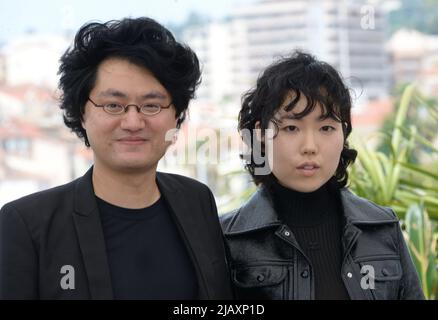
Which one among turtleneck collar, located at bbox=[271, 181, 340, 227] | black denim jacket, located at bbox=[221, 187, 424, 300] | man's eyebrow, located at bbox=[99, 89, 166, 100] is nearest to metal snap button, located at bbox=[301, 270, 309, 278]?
black denim jacket, located at bbox=[221, 187, 424, 300]

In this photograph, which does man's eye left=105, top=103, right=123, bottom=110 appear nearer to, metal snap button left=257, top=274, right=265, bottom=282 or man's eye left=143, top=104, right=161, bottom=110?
man's eye left=143, top=104, right=161, bottom=110

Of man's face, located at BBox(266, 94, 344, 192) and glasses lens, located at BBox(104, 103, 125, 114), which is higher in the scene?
glasses lens, located at BBox(104, 103, 125, 114)

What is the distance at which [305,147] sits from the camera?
1.33 meters

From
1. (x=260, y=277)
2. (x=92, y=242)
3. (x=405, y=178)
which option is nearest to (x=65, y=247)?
(x=92, y=242)

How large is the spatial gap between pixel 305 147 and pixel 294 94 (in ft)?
0.37

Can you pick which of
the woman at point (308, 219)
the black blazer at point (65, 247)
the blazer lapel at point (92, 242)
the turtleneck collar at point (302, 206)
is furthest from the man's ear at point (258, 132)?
the blazer lapel at point (92, 242)

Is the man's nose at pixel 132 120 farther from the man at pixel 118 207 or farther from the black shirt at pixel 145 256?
the black shirt at pixel 145 256

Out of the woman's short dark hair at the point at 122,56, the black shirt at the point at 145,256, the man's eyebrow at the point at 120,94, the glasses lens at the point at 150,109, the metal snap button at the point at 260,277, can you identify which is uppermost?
the woman's short dark hair at the point at 122,56

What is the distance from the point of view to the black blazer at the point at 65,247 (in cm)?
114

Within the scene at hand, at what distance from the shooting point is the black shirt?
121 centimetres

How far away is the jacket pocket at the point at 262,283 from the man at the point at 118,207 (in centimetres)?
5

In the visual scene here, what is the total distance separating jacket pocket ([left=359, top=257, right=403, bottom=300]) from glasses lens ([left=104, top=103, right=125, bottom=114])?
1.82 ft

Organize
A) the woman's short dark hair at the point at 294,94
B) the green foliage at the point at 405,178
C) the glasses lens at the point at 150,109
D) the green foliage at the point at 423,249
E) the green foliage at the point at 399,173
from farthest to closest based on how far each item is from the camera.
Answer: the green foliage at the point at 399,173 → the green foliage at the point at 405,178 → the green foliage at the point at 423,249 → the woman's short dark hair at the point at 294,94 → the glasses lens at the point at 150,109

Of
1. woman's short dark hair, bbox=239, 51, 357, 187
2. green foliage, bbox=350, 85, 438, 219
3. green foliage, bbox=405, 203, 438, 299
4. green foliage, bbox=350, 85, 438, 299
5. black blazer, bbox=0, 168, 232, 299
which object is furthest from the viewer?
green foliage, bbox=350, 85, 438, 219
